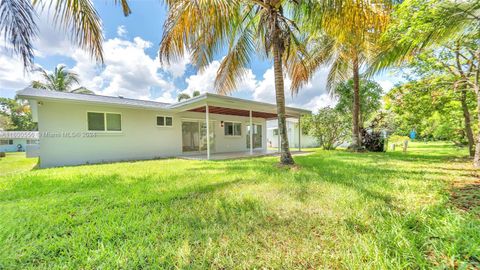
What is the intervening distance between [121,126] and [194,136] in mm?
4316

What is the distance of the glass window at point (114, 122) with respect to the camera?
32.7 feet

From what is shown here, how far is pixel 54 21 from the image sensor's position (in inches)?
151

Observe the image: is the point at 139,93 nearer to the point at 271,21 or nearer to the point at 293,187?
the point at 271,21

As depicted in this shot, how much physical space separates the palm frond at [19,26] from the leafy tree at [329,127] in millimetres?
15596

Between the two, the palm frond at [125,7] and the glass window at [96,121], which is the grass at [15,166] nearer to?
the glass window at [96,121]

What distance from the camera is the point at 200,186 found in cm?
458

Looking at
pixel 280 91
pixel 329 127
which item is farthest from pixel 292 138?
pixel 280 91

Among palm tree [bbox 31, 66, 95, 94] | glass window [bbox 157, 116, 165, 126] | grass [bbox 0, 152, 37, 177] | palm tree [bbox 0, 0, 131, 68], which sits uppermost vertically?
palm tree [bbox 31, 66, 95, 94]

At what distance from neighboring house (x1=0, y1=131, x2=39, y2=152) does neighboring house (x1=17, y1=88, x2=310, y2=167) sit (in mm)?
26913

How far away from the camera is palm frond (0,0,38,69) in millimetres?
3332

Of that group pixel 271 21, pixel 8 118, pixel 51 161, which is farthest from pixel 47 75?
pixel 271 21

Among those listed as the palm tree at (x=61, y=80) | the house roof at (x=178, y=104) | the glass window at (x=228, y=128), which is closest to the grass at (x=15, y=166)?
the house roof at (x=178, y=104)

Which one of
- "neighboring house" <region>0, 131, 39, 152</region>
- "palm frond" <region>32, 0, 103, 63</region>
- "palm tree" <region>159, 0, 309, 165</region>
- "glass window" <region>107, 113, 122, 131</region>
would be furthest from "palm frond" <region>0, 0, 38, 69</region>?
"neighboring house" <region>0, 131, 39, 152</region>

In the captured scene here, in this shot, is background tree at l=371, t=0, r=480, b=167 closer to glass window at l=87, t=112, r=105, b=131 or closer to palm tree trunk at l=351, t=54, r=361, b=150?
palm tree trunk at l=351, t=54, r=361, b=150
